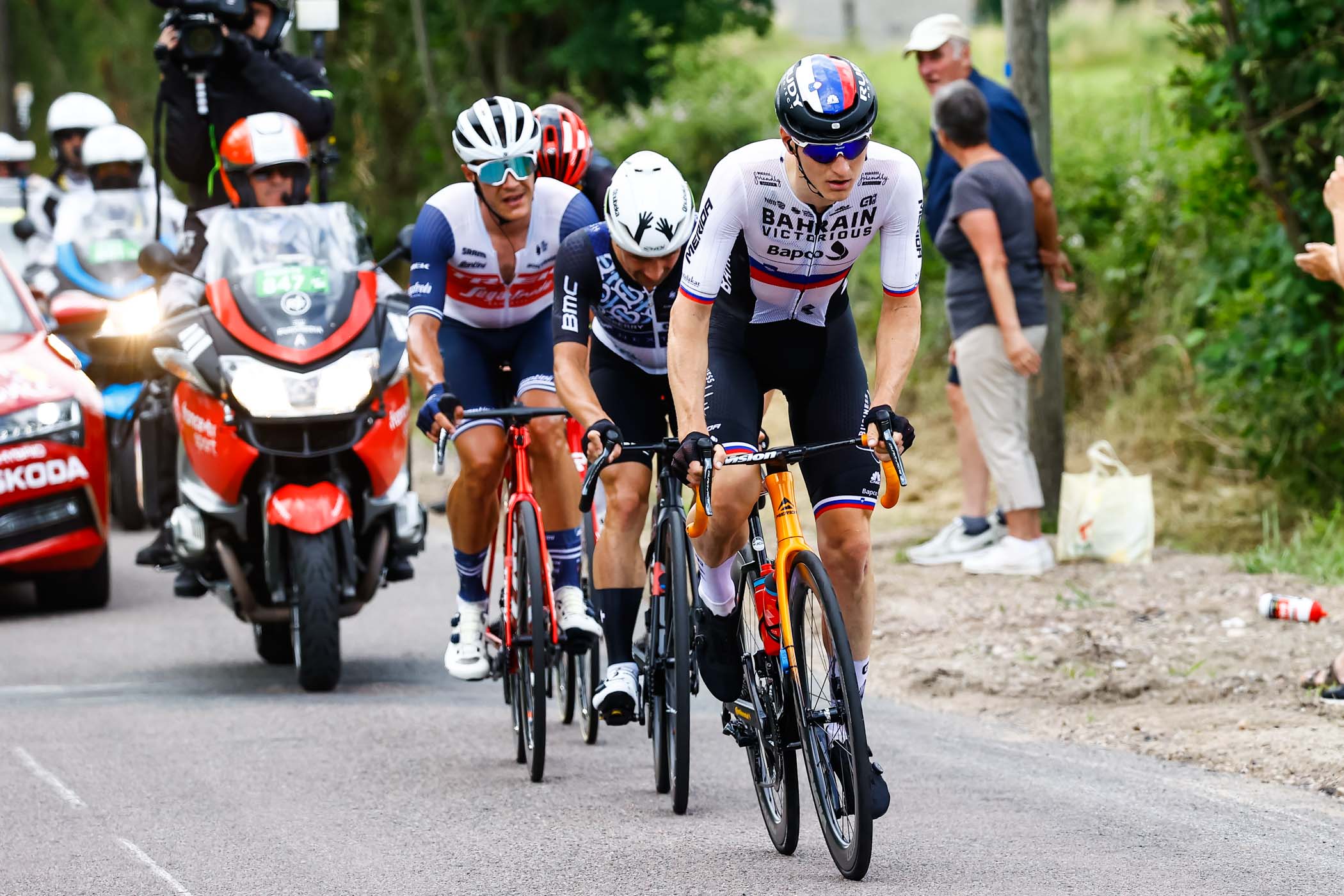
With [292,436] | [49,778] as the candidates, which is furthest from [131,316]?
[49,778]

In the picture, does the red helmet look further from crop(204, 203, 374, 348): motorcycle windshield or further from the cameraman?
the cameraman

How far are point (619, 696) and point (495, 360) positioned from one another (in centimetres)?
195

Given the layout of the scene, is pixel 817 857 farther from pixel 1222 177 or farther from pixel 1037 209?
pixel 1222 177

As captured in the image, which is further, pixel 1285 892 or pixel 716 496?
pixel 716 496

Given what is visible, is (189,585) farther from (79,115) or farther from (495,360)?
(79,115)

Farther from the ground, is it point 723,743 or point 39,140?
point 39,140

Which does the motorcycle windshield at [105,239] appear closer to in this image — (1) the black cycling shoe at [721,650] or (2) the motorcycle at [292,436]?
(2) the motorcycle at [292,436]

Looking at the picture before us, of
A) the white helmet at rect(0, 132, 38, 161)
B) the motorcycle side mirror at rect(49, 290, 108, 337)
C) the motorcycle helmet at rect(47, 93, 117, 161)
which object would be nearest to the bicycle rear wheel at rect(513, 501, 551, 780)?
the motorcycle side mirror at rect(49, 290, 108, 337)

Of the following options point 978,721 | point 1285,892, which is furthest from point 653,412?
point 1285,892

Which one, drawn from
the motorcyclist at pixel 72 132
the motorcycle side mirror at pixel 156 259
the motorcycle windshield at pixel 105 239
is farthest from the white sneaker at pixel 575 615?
the motorcyclist at pixel 72 132

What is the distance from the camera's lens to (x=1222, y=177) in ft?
38.2

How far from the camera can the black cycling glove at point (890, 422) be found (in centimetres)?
550

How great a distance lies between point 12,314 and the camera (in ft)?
35.9

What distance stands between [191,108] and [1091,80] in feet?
54.7
